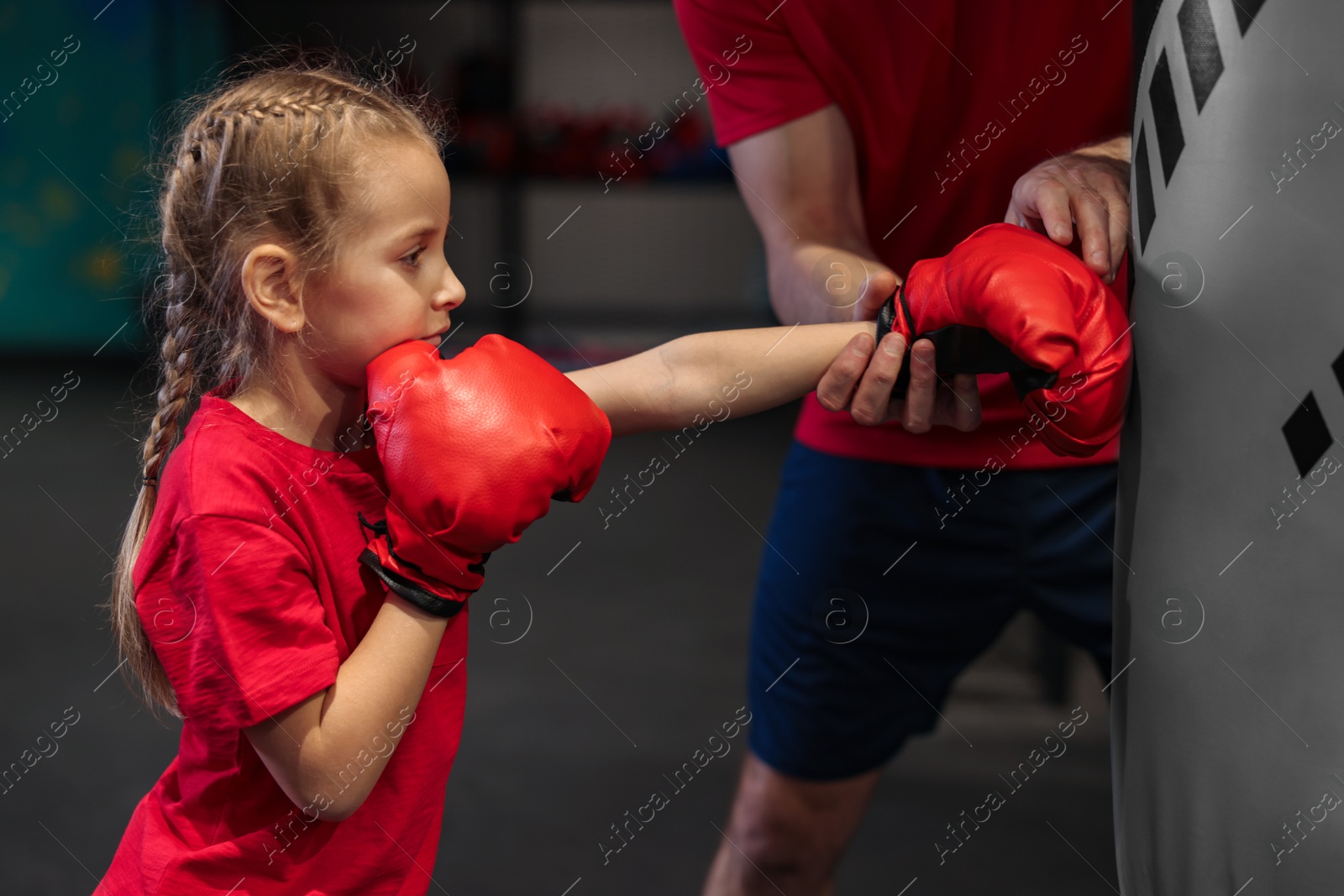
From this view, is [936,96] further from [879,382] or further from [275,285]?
[275,285]

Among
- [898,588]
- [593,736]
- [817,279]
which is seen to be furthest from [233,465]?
[593,736]

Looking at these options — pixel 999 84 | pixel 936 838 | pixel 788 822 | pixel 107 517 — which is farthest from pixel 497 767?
pixel 107 517

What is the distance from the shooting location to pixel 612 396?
3.10ft

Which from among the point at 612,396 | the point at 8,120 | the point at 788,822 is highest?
the point at 8,120

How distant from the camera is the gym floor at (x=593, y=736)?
1.93 metres

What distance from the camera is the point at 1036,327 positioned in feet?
2.55

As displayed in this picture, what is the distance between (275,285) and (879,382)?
47 centimetres

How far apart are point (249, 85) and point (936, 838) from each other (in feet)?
5.58

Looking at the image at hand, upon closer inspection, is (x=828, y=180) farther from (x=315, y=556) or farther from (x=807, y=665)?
(x=315, y=556)

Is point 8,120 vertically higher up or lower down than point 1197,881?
higher up

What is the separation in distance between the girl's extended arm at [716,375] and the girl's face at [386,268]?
0.54ft

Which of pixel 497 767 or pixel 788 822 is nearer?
pixel 788 822

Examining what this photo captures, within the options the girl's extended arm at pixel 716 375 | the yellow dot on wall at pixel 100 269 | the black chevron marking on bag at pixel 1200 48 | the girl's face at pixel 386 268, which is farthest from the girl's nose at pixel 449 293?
the yellow dot on wall at pixel 100 269

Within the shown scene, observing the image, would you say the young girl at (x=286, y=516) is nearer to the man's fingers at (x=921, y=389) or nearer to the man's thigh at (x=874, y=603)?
the man's fingers at (x=921, y=389)
